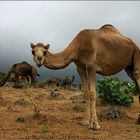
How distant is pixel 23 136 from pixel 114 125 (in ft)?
11.8

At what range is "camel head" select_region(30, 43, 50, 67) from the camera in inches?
515

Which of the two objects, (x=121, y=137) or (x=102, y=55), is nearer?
(x=121, y=137)

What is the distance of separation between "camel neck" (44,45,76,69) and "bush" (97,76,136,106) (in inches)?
269

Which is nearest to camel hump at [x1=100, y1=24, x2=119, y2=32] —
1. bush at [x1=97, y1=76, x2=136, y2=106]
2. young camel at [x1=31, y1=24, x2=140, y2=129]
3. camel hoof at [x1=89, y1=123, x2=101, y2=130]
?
young camel at [x1=31, y1=24, x2=140, y2=129]

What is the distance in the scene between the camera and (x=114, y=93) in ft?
68.9

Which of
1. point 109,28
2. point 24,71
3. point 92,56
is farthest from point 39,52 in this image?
point 24,71

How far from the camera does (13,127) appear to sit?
1411cm

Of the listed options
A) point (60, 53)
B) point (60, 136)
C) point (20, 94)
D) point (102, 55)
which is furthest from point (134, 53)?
point (20, 94)

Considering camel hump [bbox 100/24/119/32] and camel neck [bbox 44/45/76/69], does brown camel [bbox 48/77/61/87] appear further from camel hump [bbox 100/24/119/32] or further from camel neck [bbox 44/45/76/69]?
camel neck [bbox 44/45/76/69]

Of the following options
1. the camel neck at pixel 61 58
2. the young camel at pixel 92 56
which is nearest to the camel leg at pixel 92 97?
the young camel at pixel 92 56

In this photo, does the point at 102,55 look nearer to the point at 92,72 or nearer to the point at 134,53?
the point at 92,72

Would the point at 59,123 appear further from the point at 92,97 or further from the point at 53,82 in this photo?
the point at 53,82

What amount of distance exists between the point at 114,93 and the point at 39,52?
853 centimetres

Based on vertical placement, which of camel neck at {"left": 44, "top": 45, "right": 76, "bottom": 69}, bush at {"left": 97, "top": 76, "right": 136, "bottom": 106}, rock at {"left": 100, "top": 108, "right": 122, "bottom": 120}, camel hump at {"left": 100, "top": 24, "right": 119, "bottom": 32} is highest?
camel hump at {"left": 100, "top": 24, "right": 119, "bottom": 32}
